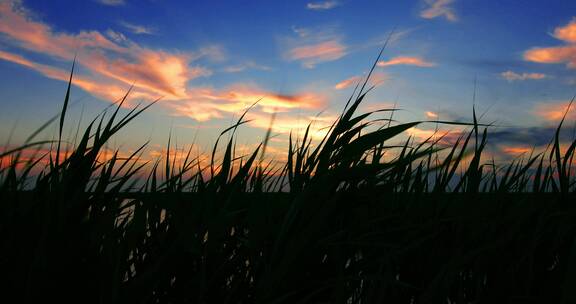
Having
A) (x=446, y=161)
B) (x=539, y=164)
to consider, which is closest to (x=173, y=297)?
(x=446, y=161)

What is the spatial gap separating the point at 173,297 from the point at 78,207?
596 mm

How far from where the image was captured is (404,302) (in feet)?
7.53

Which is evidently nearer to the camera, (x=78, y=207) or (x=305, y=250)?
(x=78, y=207)

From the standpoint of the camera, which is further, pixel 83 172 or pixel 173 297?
pixel 173 297

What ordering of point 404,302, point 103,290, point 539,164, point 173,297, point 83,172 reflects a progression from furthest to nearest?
point 539,164 < point 404,302 < point 173,297 < point 83,172 < point 103,290

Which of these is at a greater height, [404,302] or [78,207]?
[78,207]

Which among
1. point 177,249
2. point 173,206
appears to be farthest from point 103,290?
point 173,206

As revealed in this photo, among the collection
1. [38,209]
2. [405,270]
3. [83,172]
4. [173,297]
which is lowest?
[173,297]

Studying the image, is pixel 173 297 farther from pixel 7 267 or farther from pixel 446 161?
pixel 446 161

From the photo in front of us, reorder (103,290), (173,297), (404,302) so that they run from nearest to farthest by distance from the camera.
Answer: (103,290) → (173,297) → (404,302)

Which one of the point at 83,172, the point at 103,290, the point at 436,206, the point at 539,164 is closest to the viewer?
the point at 103,290

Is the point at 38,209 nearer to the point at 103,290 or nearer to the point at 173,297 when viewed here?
the point at 103,290

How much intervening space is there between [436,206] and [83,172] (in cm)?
166

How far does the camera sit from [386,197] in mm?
2684
